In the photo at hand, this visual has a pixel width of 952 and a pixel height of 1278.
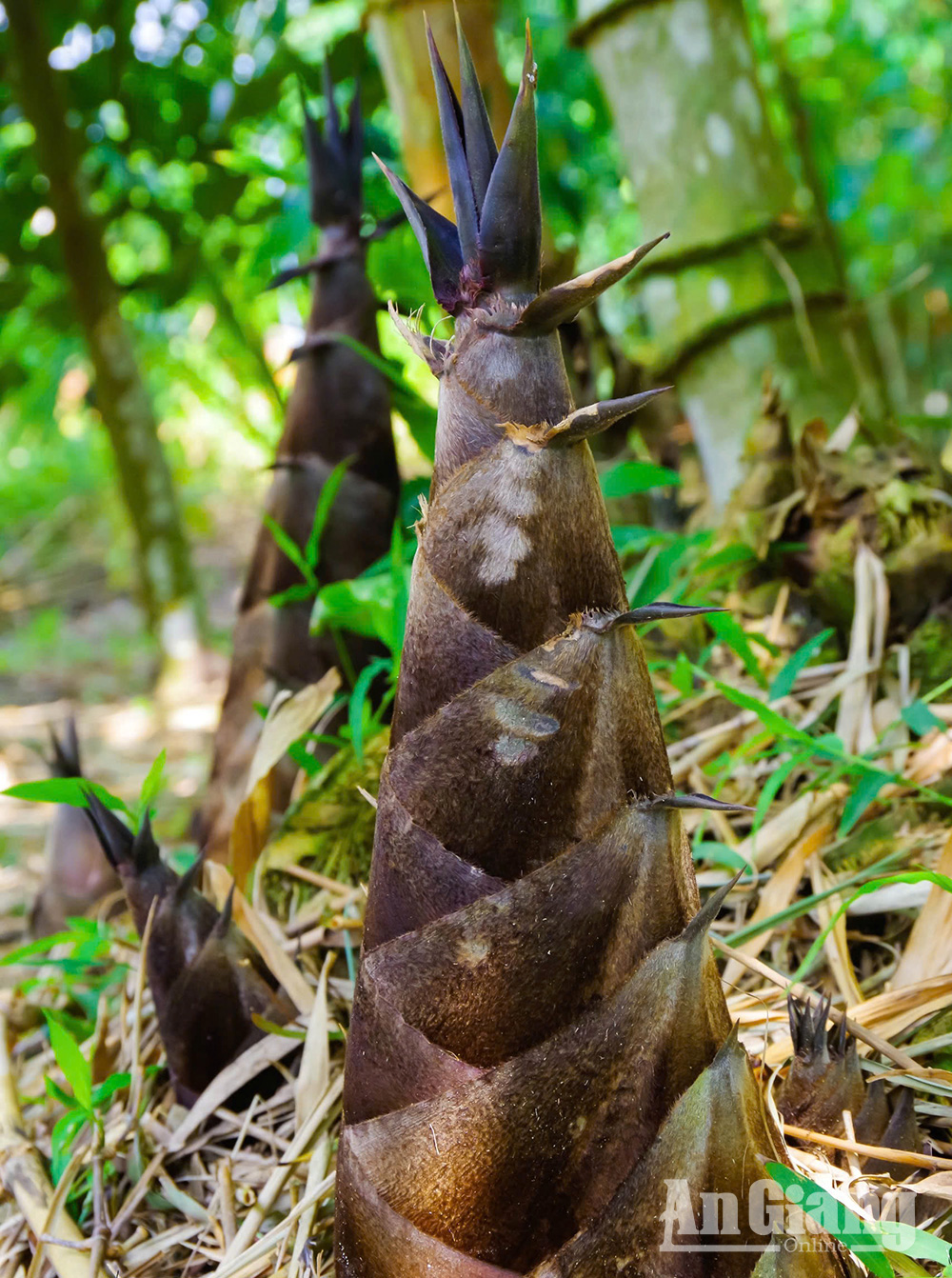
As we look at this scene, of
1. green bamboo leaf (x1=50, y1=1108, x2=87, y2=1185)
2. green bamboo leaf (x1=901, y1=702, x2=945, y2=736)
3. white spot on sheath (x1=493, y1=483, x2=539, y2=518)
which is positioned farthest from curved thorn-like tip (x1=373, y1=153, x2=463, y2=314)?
green bamboo leaf (x1=50, y1=1108, x2=87, y2=1185)

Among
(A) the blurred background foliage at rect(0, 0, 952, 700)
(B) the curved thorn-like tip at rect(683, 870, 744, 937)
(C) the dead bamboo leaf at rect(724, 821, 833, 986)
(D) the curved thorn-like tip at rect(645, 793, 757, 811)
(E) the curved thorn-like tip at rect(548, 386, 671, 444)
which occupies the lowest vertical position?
(C) the dead bamboo leaf at rect(724, 821, 833, 986)

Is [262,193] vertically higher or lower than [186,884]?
higher

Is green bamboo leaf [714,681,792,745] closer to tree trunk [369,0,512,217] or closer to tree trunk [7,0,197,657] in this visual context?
tree trunk [369,0,512,217]

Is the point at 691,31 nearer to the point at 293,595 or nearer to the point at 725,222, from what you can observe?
the point at 725,222

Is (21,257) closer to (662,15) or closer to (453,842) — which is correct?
(662,15)

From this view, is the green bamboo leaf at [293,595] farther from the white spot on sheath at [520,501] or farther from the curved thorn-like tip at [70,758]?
the white spot on sheath at [520,501]

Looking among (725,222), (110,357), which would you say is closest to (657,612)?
(725,222)
